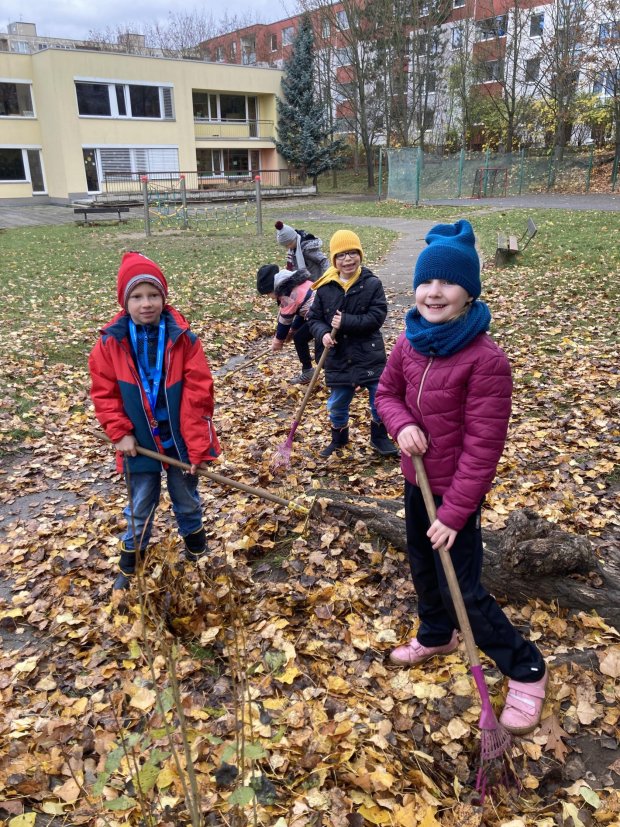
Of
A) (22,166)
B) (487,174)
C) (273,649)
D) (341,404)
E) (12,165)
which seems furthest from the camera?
(22,166)

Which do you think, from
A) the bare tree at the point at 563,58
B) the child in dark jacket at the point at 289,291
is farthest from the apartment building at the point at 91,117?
the child in dark jacket at the point at 289,291

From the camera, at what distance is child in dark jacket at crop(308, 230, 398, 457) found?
450cm

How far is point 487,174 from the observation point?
28.2 meters

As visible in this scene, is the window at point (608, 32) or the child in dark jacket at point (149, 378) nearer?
the child in dark jacket at point (149, 378)

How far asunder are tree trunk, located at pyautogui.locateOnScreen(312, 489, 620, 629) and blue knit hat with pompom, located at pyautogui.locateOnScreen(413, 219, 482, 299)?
50.0 inches

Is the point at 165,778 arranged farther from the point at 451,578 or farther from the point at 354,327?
the point at 354,327

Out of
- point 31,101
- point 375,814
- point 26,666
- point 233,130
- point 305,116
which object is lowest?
point 26,666

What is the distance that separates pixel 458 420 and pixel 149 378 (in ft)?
5.52

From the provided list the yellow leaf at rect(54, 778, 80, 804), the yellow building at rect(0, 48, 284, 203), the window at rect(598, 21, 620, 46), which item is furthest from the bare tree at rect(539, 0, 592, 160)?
the yellow leaf at rect(54, 778, 80, 804)

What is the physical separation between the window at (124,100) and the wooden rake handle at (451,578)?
35.6m

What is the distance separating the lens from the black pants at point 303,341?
652 cm

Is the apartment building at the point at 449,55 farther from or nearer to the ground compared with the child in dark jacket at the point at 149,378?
farther from the ground

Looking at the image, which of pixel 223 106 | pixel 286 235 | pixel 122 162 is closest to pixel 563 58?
pixel 223 106

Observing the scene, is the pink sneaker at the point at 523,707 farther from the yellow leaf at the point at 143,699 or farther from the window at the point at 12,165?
the window at the point at 12,165
